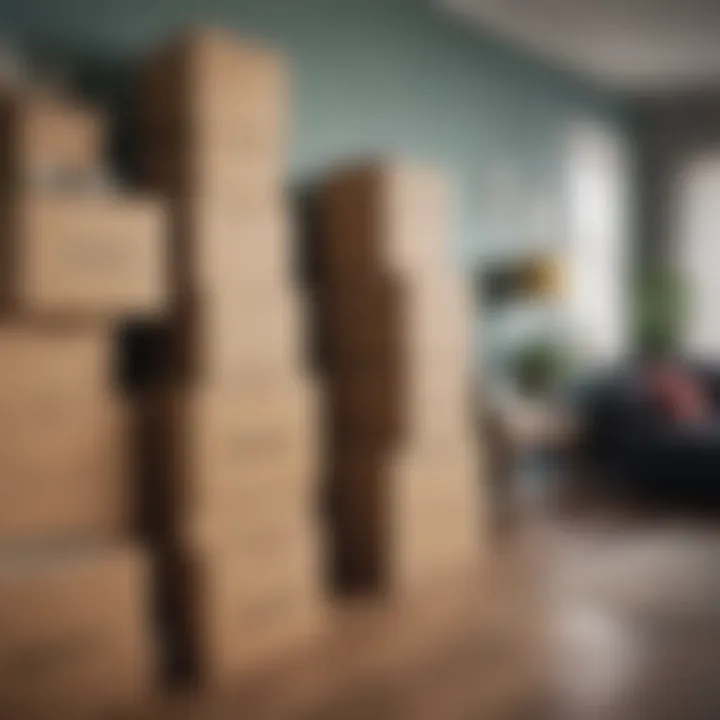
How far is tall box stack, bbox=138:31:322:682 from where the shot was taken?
298 centimetres

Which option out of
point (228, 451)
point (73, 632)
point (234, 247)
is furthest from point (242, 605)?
point (234, 247)

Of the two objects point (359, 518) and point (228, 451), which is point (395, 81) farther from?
point (228, 451)

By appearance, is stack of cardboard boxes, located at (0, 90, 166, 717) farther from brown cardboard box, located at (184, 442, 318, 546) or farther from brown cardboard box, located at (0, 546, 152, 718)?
brown cardboard box, located at (184, 442, 318, 546)

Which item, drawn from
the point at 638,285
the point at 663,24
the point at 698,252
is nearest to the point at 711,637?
the point at 663,24

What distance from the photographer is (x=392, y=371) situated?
3.88 metres

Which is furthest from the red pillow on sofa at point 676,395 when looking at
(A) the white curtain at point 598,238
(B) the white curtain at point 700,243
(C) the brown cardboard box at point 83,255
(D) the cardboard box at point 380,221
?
(C) the brown cardboard box at point 83,255

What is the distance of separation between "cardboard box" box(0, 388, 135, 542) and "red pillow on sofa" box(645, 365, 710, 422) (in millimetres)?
3247

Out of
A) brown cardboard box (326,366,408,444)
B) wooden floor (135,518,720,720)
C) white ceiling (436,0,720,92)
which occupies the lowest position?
wooden floor (135,518,720,720)

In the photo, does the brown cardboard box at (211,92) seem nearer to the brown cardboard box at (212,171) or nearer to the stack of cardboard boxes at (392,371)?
the brown cardboard box at (212,171)

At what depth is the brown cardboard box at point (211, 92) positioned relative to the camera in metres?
3.12

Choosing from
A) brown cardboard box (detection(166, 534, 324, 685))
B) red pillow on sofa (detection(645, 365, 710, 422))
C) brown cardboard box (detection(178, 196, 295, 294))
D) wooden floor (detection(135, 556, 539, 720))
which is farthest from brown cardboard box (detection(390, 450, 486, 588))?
red pillow on sofa (detection(645, 365, 710, 422))

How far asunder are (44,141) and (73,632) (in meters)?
1.26

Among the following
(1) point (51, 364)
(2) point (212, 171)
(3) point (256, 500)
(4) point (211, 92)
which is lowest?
(3) point (256, 500)

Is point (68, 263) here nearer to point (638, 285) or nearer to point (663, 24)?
point (663, 24)
